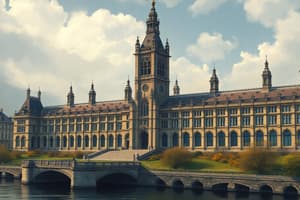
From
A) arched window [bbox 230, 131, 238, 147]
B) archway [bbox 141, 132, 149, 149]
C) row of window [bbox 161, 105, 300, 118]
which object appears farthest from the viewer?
archway [bbox 141, 132, 149, 149]

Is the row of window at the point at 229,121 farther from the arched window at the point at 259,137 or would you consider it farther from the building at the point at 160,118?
the arched window at the point at 259,137

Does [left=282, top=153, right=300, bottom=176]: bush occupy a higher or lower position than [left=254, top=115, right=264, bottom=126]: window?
lower

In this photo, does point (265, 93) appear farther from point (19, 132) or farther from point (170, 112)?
point (19, 132)

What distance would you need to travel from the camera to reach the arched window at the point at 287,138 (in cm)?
11844

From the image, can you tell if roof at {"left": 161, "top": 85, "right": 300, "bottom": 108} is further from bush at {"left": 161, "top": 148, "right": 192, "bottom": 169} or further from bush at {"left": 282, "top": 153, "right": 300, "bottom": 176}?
bush at {"left": 282, "top": 153, "right": 300, "bottom": 176}

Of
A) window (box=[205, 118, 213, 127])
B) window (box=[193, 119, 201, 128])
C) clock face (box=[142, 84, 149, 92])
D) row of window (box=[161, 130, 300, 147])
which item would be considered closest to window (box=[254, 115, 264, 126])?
row of window (box=[161, 130, 300, 147])

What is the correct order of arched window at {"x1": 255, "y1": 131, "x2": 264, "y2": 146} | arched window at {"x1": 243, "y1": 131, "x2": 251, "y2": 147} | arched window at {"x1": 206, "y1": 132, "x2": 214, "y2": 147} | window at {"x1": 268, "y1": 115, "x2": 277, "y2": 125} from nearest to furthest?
window at {"x1": 268, "y1": 115, "x2": 277, "y2": 125}
arched window at {"x1": 255, "y1": 131, "x2": 264, "y2": 146}
arched window at {"x1": 243, "y1": 131, "x2": 251, "y2": 147}
arched window at {"x1": 206, "y1": 132, "x2": 214, "y2": 147}

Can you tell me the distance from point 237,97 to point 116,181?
4433 cm

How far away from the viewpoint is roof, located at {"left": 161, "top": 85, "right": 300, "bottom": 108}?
403ft

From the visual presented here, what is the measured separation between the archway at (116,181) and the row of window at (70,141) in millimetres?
41669

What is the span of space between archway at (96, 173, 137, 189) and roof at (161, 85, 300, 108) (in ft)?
127

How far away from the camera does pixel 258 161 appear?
311 ft

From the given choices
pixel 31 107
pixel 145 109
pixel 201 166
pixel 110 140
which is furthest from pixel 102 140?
pixel 201 166

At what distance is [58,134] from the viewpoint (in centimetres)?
17488
